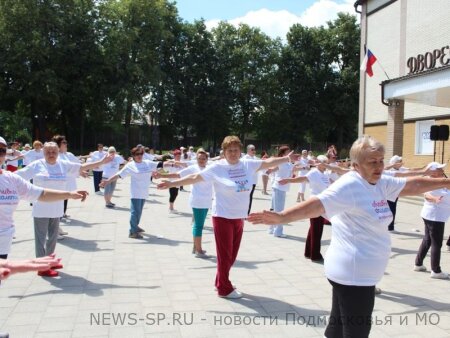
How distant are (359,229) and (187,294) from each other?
3.24m

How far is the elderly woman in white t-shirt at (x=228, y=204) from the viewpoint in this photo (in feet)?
18.9

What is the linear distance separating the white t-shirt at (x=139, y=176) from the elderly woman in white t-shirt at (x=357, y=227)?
6.72m

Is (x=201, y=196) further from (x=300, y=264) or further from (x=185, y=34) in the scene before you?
(x=185, y=34)

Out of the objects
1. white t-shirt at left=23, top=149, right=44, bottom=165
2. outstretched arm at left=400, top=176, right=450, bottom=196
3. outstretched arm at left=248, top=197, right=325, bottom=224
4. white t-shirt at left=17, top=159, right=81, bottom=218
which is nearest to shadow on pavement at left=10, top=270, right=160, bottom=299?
white t-shirt at left=17, top=159, right=81, bottom=218

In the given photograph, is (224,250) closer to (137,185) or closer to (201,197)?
(201,197)

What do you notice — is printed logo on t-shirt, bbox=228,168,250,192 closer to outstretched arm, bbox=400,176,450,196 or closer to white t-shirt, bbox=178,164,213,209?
white t-shirt, bbox=178,164,213,209

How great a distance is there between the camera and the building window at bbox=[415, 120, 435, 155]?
21.6 metres

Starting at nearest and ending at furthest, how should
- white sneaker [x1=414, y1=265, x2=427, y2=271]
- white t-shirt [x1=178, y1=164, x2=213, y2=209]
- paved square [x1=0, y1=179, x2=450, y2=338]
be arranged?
1. paved square [x1=0, y1=179, x2=450, y2=338]
2. white sneaker [x1=414, y1=265, x2=427, y2=271]
3. white t-shirt [x1=178, y1=164, x2=213, y2=209]

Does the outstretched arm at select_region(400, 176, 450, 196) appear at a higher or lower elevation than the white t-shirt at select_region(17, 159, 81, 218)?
higher

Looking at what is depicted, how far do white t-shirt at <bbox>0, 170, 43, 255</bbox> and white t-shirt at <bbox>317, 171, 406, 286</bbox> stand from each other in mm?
3027

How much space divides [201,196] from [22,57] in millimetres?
35092

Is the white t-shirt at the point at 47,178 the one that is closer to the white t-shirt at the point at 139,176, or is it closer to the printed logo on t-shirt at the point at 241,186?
the white t-shirt at the point at 139,176

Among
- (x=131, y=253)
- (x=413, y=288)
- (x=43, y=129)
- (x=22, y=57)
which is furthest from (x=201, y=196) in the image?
(x=43, y=129)

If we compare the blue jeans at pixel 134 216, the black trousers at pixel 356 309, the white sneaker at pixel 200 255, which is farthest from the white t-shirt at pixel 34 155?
the black trousers at pixel 356 309
